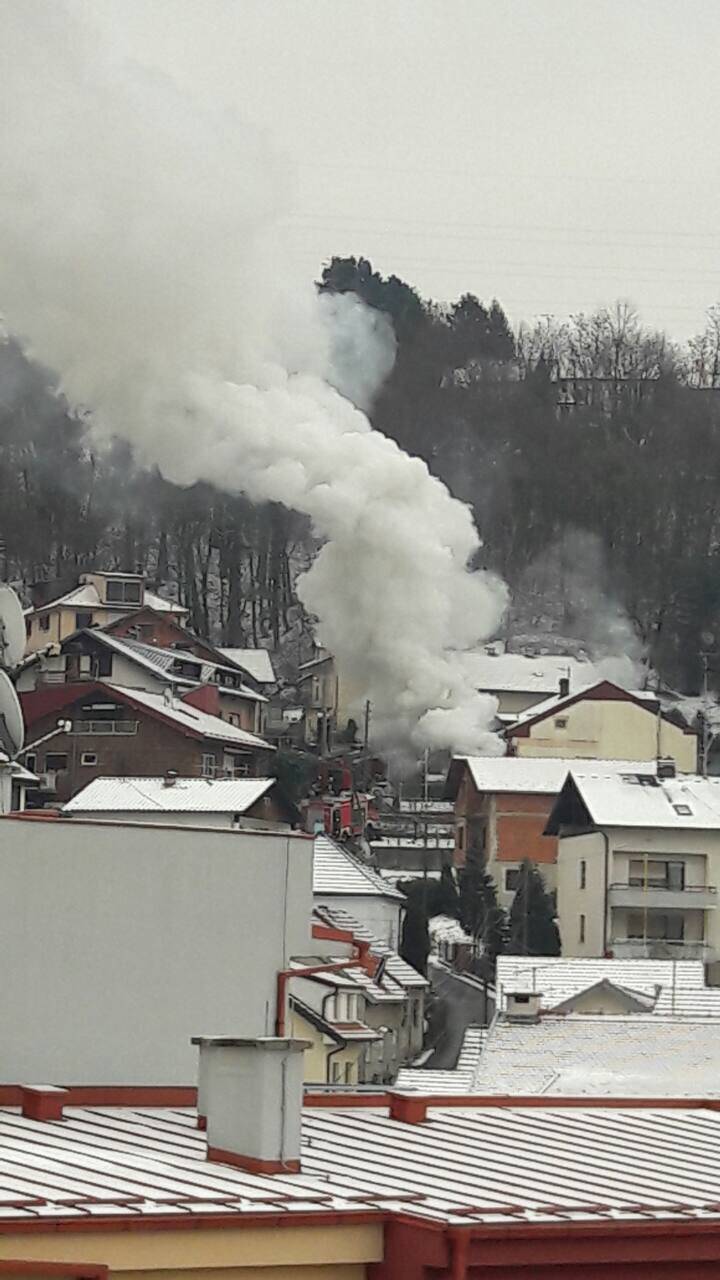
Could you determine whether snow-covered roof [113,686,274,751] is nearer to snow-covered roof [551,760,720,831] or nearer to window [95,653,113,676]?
window [95,653,113,676]

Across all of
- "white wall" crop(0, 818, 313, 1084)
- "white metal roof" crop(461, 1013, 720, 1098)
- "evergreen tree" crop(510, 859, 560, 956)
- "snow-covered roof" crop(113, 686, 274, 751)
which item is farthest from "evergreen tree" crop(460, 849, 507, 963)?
"white wall" crop(0, 818, 313, 1084)

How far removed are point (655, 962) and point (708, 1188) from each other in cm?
3403

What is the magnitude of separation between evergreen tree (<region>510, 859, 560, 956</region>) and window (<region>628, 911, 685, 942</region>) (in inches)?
65.7

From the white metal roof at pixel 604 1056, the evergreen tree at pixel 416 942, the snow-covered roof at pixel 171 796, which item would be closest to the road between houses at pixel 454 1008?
the evergreen tree at pixel 416 942

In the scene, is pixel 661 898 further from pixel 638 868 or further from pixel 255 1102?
pixel 255 1102

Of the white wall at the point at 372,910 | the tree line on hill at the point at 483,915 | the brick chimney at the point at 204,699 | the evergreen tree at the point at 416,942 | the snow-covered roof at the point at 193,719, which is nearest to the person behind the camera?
the white wall at the point at 372,910

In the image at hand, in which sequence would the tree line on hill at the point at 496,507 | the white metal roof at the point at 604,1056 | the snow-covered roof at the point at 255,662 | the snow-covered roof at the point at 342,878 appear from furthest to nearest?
the tree line on hill at the point at 496,507 < the snow-covered roof at the point at 255,662 < the snow-covered roof at the point at 342,878 < the white metal roof at the point at 604,1056

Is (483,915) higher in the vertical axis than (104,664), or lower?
lower

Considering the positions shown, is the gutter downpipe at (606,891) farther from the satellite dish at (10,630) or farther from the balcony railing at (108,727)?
Answer: the satellite dish at (10,630)

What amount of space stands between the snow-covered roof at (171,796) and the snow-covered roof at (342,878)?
2.60 m

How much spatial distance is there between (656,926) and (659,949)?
165 cm

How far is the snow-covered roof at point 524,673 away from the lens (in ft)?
274

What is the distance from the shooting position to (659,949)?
169 ft

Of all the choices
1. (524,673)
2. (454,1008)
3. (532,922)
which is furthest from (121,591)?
(454,1008)
